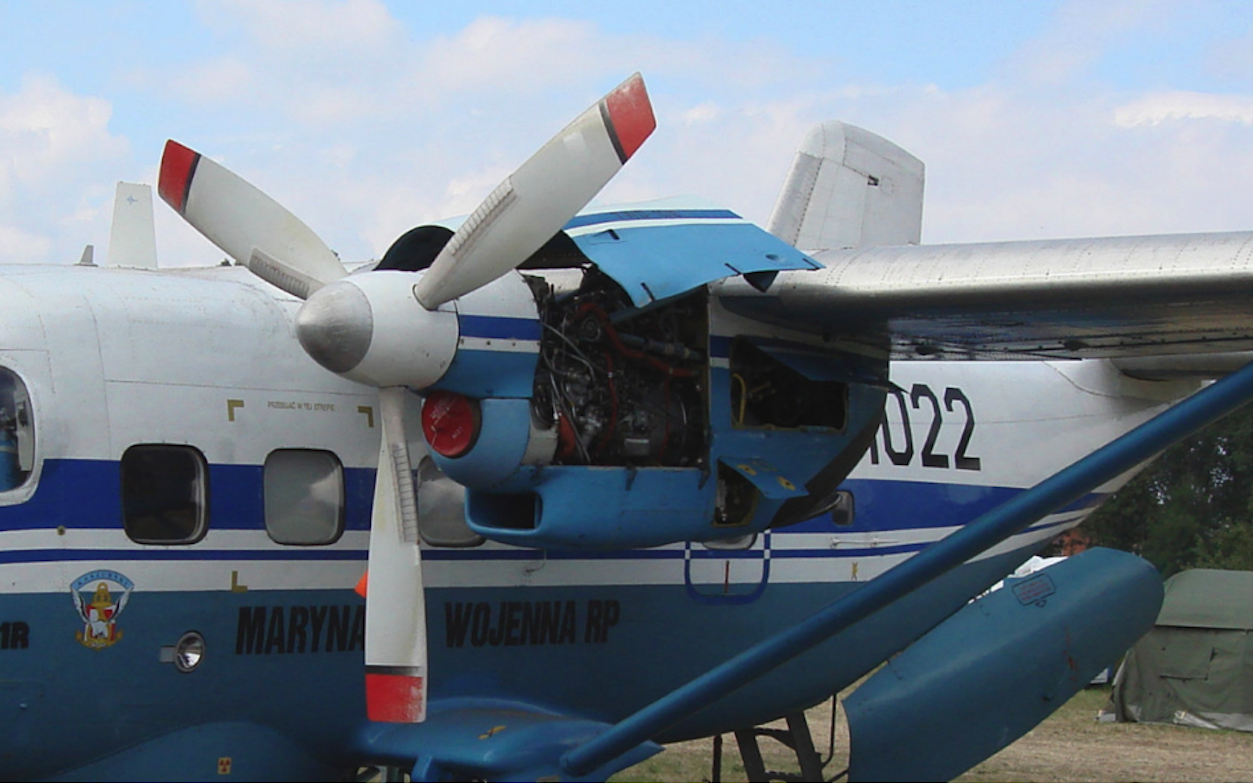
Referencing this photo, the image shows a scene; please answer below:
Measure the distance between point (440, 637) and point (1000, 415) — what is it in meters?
5.06

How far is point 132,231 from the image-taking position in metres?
10.1

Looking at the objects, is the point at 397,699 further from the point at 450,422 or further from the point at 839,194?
the point at 839,194

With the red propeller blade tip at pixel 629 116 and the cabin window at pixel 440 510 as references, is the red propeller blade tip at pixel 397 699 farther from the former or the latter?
the red propeller blade tip at pixel 629 116

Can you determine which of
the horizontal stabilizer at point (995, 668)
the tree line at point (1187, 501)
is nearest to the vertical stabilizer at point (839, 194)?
the horizontal stabilizer at point (995, 668)

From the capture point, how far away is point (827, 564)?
31.9ft

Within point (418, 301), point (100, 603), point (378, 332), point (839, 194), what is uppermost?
point (839, 194)

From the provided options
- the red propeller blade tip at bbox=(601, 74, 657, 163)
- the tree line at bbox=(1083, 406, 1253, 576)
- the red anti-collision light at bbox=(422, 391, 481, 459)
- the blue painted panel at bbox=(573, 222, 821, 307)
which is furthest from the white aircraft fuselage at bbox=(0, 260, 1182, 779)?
the tree line at bbox=(1083, 406, 1253, 576)

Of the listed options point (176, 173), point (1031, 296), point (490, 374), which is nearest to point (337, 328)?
point (490, 374)

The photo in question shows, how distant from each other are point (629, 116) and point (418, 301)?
4.37ft

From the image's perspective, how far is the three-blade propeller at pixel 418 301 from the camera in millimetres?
6512

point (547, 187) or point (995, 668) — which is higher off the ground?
point (547, 187)

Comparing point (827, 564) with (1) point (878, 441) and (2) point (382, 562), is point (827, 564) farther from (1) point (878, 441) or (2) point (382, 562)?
(2) point (382, 562)

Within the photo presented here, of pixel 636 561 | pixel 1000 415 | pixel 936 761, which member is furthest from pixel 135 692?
pixel 1000 415

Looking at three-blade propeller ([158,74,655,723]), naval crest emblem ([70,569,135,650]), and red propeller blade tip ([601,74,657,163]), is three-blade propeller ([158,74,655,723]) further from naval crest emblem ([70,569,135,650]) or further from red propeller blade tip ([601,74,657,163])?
naval crest emblem ([70,569,135,650])
